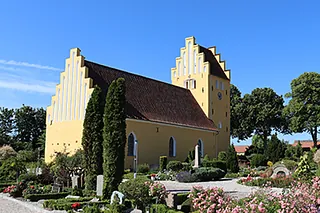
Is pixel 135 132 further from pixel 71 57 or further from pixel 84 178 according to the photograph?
pixel 84 178

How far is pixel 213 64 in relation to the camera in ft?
133

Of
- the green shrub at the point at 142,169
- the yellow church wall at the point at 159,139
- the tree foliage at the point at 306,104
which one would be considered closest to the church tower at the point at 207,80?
the yellow church wall at the point at 159,139

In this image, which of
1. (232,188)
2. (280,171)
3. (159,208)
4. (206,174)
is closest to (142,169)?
(206,174)

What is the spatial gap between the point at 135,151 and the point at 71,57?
374 inches

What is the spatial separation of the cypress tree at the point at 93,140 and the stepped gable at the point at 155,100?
9.28 m

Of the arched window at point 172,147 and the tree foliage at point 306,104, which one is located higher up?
the tree foliage at point 306,104

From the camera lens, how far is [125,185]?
1312 cm

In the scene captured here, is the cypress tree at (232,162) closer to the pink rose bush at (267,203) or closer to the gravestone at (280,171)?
the gravestone at (280,171)

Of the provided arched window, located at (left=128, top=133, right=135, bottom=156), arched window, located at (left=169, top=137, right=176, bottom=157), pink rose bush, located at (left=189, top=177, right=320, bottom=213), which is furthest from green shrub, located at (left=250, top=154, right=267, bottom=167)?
pink rose bush, located at (left=189, top=177, right=320, bottom=213)

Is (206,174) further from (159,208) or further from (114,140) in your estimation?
(159,208)

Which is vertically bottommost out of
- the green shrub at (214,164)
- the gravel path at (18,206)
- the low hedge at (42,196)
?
the gravel path at (18,206)

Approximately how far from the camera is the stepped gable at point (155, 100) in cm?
2997

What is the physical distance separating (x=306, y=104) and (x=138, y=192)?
39640 mm

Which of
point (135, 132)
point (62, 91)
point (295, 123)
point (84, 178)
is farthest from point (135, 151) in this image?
point (295, 123)
